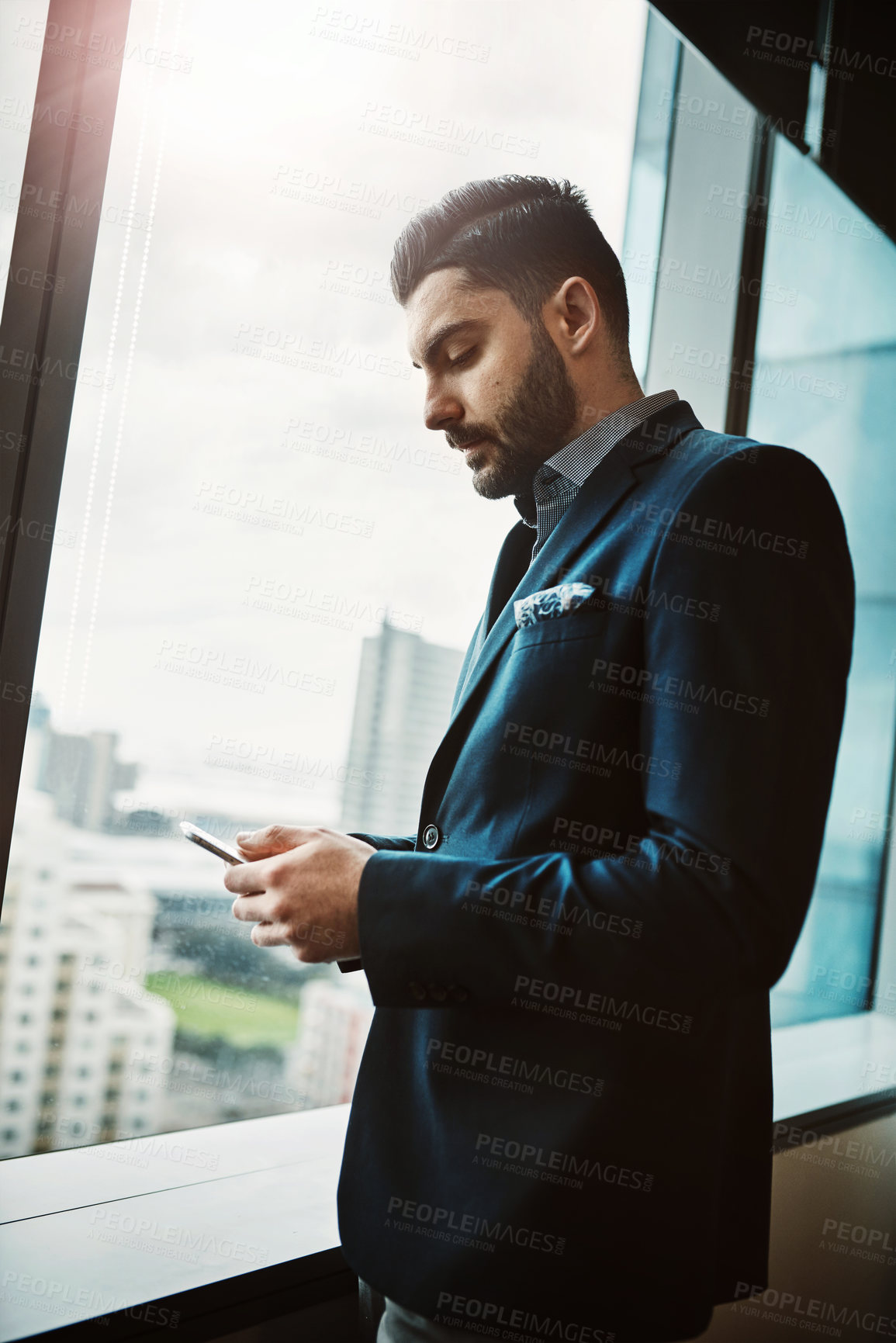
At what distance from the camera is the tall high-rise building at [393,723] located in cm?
163

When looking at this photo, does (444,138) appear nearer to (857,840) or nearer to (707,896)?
(707,896)

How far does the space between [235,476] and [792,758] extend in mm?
997

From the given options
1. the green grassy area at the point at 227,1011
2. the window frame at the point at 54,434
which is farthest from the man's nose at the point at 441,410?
the green grassy area at the point at 227,1011

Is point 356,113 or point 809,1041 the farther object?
point 809,1041

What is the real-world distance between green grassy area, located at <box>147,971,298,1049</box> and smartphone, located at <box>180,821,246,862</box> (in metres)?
0.50

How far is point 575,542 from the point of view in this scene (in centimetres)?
96

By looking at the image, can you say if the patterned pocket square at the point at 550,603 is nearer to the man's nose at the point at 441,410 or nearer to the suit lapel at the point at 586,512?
the suit lapel at the point at 586,512

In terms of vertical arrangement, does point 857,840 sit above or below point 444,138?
below

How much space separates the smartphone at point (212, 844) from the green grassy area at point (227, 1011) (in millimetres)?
503

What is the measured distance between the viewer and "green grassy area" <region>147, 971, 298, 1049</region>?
1.42 metres

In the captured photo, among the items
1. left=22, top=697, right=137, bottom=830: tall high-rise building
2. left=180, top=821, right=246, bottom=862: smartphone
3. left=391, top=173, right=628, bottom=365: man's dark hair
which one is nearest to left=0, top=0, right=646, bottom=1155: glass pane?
left=22, top=697, right=137, bottom=830: tall high-rise building

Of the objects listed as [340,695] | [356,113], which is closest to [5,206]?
[356,113]

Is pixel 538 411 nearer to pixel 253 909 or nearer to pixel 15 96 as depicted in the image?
pixel 253 909

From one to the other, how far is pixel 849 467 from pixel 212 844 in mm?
2534
